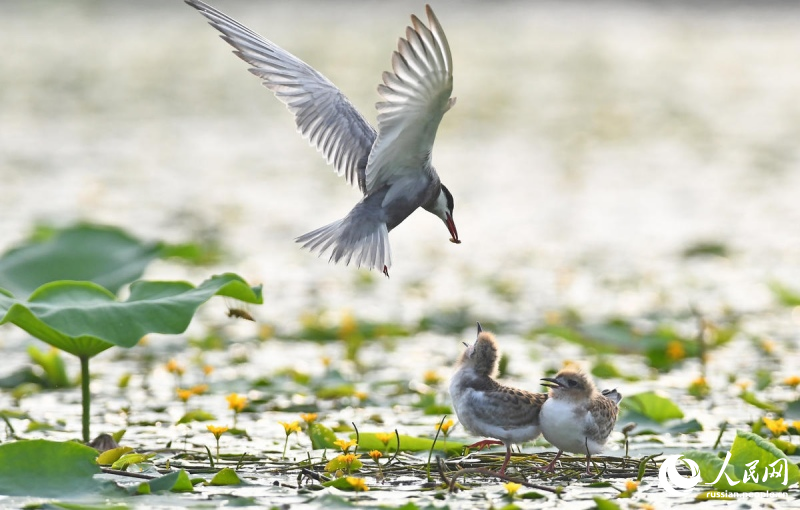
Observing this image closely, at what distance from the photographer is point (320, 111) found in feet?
21.3

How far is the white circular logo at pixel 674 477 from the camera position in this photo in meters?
5.20

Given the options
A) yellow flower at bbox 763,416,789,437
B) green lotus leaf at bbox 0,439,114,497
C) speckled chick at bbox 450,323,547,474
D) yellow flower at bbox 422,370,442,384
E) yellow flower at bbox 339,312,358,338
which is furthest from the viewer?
yellow flower at bbox 339,312,358,338

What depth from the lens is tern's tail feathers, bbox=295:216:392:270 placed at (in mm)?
5867

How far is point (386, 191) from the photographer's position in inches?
237

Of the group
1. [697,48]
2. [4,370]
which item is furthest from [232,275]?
[697,48]

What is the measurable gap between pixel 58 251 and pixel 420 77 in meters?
3.17

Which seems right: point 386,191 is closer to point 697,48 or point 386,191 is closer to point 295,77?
point 295,77

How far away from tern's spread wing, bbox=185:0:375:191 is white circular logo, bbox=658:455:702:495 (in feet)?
7.08

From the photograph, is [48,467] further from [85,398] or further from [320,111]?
[320,111]

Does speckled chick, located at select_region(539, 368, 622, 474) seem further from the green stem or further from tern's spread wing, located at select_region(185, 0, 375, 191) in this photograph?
the green stem

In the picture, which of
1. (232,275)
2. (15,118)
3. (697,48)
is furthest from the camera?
(697,48)

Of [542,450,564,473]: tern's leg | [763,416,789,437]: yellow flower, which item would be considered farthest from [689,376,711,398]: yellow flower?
[542,450,564,473]: tern's leg

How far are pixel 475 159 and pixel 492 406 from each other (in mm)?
12949

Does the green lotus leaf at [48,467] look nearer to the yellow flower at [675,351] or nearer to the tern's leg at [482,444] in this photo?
the tern's leg at [482,444]
